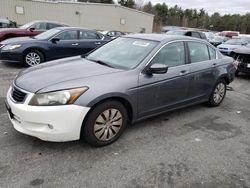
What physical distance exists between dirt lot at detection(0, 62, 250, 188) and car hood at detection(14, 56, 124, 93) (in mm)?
819

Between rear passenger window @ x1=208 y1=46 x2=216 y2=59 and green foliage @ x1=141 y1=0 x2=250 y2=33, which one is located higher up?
green foliage @ x1=141 y1=0 x2=250 y2=33

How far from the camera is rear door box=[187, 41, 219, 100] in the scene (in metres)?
4.46

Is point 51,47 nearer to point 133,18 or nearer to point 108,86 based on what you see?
point 108,86

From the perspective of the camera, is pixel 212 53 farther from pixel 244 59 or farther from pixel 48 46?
pixel 48 46

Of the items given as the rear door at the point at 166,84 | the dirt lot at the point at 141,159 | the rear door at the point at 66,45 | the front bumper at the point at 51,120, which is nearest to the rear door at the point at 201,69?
the rear door at the point at 166,84

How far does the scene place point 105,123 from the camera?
131 inches

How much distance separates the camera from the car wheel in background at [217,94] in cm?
517

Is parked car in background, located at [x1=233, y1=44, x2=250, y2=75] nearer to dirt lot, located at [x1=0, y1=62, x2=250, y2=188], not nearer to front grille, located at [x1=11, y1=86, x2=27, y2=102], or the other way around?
dirt lot, located at [x1=0, y1=62, x2=250, y2=188]

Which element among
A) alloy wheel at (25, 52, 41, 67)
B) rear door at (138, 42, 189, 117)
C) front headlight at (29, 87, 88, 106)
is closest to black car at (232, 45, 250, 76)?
rear door at (138, 42, 189, 117)

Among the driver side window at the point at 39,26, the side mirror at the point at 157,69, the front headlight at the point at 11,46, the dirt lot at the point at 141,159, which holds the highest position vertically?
the driver side window at the point at 39,26

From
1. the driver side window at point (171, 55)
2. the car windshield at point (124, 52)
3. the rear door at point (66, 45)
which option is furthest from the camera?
the rear door at point (66, 45)

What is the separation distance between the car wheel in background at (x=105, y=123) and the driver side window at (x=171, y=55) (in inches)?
38.6

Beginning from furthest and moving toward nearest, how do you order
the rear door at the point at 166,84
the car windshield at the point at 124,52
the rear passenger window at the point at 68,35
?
1. the rear passenger window at the point at 68,35
2. the car windshield at the point at 124,52
3. the rear door at the point at 166,84

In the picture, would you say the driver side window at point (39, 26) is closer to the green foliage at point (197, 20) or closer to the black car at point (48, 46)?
the black car at point (48, 46)
